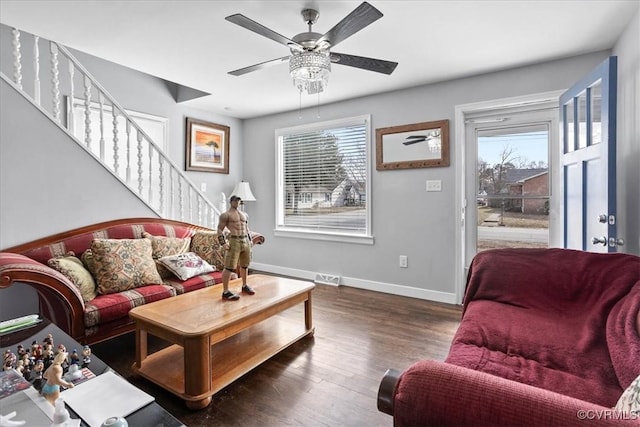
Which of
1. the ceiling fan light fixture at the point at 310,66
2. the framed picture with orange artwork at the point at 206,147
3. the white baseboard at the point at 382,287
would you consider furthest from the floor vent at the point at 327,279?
the ceiling fan light fixture at the point at 310,66

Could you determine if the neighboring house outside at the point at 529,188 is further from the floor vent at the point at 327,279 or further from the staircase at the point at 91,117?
the staircase at the point at 91,117

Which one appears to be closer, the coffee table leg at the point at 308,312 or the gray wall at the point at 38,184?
the gray wall at the point at 38,184

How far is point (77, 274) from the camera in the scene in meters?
2.29

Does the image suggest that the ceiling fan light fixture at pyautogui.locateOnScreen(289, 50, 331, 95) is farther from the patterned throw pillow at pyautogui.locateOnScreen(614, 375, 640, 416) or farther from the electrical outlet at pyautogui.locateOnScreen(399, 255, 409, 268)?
the electrical outlet at pyautogui.locateOnScreen(399, 255, 409, 268)

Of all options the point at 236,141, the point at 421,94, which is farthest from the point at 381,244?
the point at 236,141

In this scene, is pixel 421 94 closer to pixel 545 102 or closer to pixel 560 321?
pixel 545 102

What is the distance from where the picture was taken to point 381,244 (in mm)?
3877

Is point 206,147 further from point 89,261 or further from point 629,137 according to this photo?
point 629,137

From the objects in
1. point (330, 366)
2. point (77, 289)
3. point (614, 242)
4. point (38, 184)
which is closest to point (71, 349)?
point (77, 289)

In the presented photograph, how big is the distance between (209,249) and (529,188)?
3.18 m

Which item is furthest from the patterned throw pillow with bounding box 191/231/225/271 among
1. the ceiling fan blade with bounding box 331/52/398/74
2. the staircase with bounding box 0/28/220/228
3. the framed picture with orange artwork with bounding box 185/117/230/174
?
the ceiling fan blade with bounding box 331/52/398/74

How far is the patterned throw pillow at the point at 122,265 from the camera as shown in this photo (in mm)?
2436

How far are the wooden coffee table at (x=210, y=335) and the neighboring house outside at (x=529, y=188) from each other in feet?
7.40

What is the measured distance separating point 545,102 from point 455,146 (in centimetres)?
83
